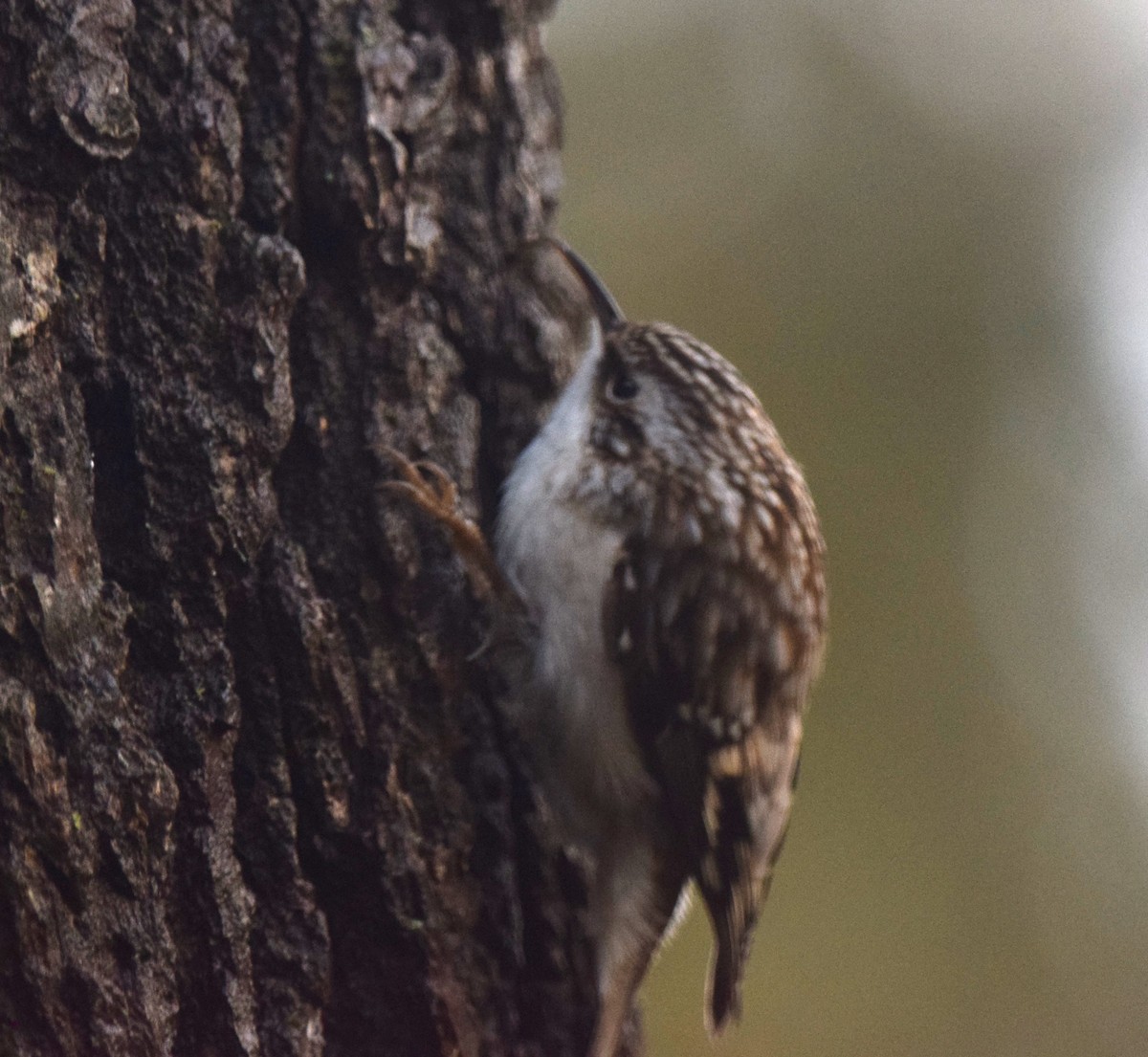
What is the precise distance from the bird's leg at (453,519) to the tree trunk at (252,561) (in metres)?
0.03

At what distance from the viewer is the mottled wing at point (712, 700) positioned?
2.26m

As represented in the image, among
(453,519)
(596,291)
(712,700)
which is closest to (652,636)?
(712,700)

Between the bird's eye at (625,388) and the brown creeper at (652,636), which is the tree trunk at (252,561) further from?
the bird's eye at (625,388)

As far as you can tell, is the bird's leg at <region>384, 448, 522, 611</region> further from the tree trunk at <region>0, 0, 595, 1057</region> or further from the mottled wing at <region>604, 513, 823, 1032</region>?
the mottled wing at <region>604, 513, 823, 1032</region>

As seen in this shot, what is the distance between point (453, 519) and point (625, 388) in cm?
46

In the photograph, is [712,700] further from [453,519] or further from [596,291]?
[596,291]

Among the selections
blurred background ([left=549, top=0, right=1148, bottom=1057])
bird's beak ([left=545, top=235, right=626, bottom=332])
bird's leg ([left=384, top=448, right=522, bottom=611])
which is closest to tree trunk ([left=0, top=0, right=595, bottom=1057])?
bird's leg ([left=384, top=448, right=522, bottom=611])


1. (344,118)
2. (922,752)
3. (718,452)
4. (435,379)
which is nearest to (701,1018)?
(922,752)

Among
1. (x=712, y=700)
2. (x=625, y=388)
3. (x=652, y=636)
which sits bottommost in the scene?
(x=712, y=700)

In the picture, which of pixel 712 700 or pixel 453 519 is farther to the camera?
pixel 712 700

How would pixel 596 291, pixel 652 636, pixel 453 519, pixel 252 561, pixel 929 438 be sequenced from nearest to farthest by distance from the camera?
pixel 252 561, pixel 453 519, pixel 652 636, pixel 596 291, pixel 929 438

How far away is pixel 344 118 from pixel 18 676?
3.15 feet

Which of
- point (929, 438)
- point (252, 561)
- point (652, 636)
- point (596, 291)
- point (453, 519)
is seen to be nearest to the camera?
point (252, 561)

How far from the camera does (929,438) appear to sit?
478 centimetres
